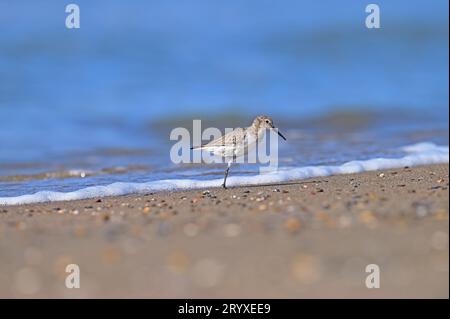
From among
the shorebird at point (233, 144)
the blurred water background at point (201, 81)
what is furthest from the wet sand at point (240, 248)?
the blurred water background at point (201, 81)

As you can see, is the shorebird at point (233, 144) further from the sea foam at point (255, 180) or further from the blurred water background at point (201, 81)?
the blurred water background at point (201, 81)

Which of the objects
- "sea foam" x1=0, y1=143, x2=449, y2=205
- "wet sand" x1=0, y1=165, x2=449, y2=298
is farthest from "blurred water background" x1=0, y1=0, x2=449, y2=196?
"wet sand" x1=0, y1=165, x2=449, y2=298

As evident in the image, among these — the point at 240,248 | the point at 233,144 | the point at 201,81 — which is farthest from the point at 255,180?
→ the point at 201,81

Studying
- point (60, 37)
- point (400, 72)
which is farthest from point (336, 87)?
point (60, 37)

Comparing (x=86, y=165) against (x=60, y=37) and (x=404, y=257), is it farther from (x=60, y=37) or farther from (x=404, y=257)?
(x=60, y=37)

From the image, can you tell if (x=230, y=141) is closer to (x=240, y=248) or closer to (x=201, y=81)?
(x=240, y=248)
